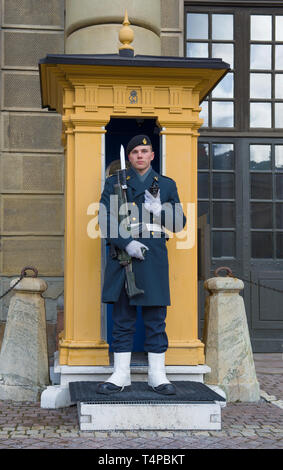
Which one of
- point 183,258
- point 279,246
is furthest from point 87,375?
point 279,246

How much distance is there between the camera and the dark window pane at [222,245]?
27.0ft

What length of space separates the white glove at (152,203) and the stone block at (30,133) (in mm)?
3546

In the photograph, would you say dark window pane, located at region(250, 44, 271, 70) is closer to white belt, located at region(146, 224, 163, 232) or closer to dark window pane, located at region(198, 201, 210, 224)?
dark window pane, located at region(198, 201, 210, 224)

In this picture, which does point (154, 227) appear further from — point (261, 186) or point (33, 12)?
point (33, 12)

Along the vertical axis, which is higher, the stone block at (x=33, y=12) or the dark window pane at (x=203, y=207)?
the stone block at (x=33, y=12)

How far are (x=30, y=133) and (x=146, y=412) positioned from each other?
15.2 feet

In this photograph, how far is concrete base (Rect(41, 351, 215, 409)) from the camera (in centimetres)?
498

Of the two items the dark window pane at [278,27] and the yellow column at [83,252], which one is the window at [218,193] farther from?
the yellow column at [83,252]

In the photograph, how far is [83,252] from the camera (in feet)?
16.8

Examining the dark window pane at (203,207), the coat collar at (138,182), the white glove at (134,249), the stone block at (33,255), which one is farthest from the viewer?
the dark window pane at (203,207)

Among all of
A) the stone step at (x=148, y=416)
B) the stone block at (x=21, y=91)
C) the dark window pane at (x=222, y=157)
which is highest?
the stone block at (x=21, y=91)

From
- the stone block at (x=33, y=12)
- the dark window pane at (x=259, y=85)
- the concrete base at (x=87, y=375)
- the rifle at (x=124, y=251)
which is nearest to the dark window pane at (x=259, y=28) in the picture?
the dark window pane at (x=259, y=85)

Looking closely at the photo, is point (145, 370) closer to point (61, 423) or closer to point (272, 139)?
point (61, 423)

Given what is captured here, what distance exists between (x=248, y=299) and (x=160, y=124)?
359 centimetres
